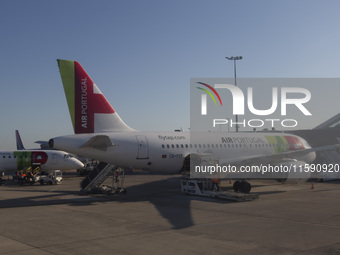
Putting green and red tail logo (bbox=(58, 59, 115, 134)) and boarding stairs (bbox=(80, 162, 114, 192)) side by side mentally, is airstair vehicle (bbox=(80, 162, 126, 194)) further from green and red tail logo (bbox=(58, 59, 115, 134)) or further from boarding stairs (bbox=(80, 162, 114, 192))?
green and red tail logo (bbox=(58, 59, 115, 134))

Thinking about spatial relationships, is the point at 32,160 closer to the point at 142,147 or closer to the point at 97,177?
the point at 97,177

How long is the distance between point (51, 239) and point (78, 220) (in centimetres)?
358

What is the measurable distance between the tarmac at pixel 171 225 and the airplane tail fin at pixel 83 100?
4.70 metres

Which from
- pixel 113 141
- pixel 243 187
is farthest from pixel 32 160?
pixel 243 187

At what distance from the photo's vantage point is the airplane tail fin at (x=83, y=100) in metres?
24.1

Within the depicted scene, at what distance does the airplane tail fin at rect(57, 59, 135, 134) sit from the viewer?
24.1m

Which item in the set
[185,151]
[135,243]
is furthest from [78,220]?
[185,151]

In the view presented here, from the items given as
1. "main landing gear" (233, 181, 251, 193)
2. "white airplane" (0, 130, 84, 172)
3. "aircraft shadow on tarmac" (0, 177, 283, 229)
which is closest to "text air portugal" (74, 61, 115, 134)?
"aircraft shadow on tarmac" (0, 177, 283, 229)

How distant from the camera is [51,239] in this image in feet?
42.9

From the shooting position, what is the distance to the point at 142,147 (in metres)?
25.2

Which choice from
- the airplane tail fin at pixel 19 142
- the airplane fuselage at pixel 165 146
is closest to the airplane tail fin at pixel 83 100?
the airplane fuselage at pixel 165 146

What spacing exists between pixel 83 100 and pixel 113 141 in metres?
3.28

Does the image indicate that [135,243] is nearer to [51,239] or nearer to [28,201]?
[51,239]

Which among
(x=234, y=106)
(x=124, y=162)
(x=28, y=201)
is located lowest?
(x=28, y=201)
